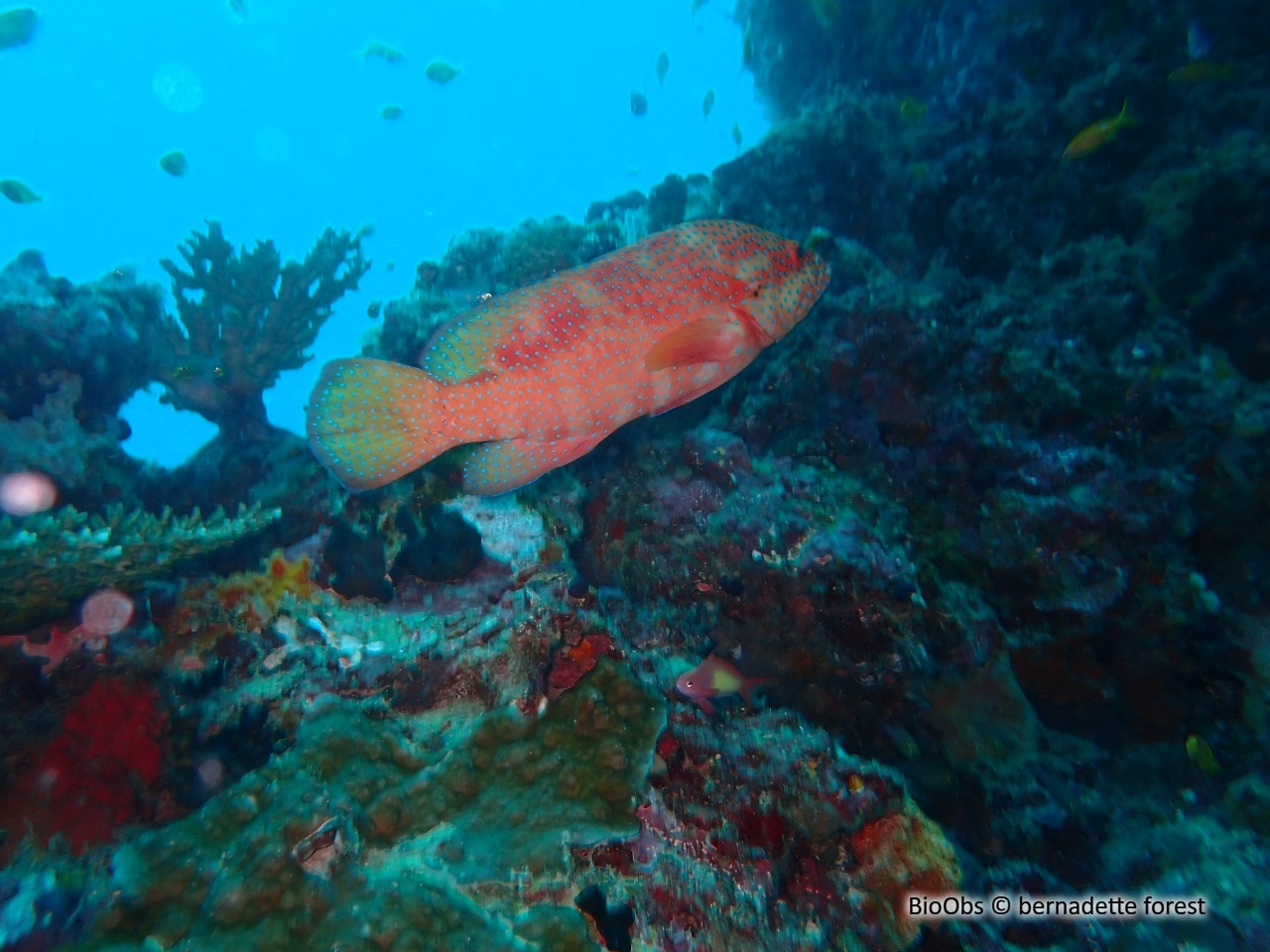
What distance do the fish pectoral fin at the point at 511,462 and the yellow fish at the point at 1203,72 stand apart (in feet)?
30.4

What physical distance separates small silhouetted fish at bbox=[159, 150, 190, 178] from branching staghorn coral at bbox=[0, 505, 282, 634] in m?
14.3

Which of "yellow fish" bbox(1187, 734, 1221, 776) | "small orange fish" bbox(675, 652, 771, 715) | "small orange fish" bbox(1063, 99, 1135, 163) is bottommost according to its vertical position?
"yellow fish" bbox(1187, 734, 1221, 776)

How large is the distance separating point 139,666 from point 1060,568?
22.5ft

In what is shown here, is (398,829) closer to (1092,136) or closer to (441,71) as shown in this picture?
(1092,136)

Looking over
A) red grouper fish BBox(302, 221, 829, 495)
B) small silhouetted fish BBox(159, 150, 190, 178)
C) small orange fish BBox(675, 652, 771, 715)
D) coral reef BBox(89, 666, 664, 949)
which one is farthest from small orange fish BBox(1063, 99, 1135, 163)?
small silhouetted fish BBox(159, 150, 190, 178)

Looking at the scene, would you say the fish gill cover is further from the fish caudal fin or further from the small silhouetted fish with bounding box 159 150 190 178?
the small silhouetted fish with bounding box 159 150 190 178

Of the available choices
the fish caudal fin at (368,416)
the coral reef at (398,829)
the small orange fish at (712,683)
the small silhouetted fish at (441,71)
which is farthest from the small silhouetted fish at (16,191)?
the small orange fish at (712,683)

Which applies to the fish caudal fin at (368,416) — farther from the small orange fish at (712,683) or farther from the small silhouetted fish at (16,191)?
the small silhouetted fish at (16,191)

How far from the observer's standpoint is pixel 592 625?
369 centimetres

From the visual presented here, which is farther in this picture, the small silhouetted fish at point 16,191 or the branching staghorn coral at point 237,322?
the small silhouetted fish at point 16,191

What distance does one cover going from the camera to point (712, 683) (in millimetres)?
3643

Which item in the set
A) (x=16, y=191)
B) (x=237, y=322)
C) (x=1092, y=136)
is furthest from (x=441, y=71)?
(x=1092, y=136)

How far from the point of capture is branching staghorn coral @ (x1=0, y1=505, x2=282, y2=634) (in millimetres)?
3934

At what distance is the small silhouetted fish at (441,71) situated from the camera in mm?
19297
